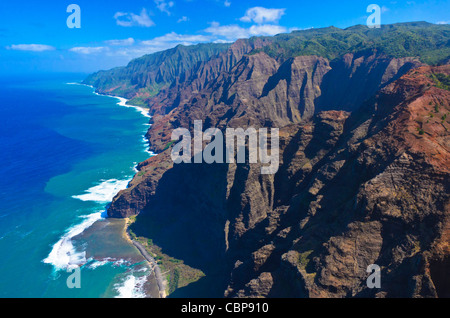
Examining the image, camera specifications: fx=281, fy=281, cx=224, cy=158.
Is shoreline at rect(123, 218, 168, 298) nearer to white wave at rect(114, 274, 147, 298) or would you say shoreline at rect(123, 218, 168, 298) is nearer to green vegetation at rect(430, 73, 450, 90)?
white wave at rect(114, 274, 147, 298)

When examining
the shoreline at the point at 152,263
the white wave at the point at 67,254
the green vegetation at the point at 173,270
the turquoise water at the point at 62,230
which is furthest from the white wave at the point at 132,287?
the white wave at the point at 67,254

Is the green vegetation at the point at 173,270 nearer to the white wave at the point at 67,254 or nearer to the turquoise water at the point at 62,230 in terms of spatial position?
the turquoise water at the point at 62,230

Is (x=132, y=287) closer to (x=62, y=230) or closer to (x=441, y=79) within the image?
(x=62, y=230)

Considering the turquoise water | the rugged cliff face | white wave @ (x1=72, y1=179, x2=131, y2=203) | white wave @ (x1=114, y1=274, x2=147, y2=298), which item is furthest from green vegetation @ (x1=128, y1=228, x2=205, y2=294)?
white wave @ (x1=72, y1=179, x2=131, y2=203)

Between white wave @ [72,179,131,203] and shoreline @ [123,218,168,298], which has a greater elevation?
white wave @ [72,179,131,203]

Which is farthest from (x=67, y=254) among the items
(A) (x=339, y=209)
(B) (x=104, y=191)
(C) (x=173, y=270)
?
(A) (x=339, y=209)

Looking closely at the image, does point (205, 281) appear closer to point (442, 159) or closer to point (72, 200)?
point (442, 159)
